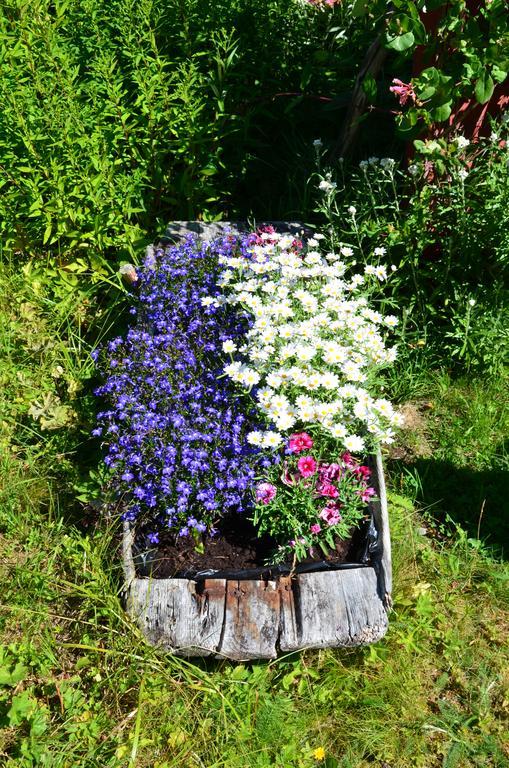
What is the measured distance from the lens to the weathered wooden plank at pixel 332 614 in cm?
252

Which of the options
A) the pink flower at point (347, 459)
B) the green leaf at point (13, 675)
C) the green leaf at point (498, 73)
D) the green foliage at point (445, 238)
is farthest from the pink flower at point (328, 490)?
the green leaf at point (498, 73)

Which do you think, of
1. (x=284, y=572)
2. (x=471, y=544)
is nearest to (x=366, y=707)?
(x=284, y=572)

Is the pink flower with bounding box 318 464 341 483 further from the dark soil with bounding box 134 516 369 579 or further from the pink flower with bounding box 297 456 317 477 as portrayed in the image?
the dark soil with bounding box 134 516 369 579

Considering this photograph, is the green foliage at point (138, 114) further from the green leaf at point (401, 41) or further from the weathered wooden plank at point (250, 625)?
the weathered wooden plank at point (250, 625)

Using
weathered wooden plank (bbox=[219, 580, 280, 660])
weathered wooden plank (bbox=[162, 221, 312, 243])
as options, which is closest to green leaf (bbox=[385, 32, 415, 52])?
weathered wooden plank (bbox=[162, 221, 312, 243])

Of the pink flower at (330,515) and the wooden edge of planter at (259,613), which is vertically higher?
the pink flower at (330,515)

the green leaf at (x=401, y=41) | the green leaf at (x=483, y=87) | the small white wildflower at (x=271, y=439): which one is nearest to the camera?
the small white wildflower at (x=271, y=439)

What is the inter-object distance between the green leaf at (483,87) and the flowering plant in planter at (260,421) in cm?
104

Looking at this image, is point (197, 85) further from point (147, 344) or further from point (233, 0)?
point (147, 344)

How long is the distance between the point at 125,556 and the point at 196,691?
1.88 feet

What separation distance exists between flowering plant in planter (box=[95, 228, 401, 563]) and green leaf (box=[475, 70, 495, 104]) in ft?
3.41

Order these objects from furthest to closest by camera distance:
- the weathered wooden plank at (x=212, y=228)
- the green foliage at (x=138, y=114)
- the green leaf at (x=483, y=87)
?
the weathered wooden plank at (x=212, y=228) < the green foliage at (x=138, y=114) < the green leaf at (x=483, y=87)

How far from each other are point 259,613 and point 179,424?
2.54 ft

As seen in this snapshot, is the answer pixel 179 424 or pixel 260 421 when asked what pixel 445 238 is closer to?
pixel 260 421
